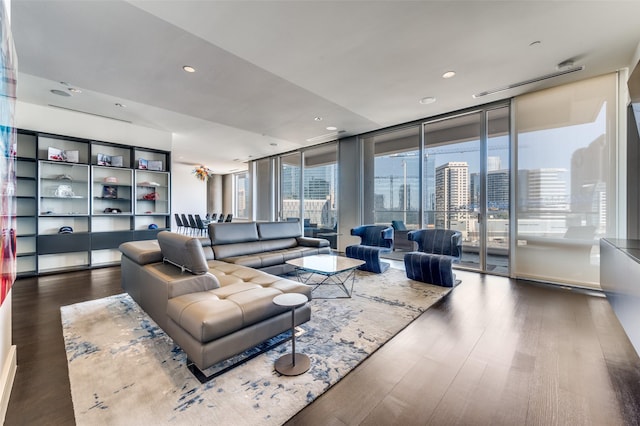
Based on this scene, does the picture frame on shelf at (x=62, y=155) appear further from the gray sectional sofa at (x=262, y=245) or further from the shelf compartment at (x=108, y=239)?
the gray sectional sofa at (x=262, y=245)

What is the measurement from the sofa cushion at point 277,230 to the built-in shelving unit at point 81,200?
2.90m

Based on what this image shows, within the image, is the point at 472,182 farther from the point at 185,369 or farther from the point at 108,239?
the point at 108,239

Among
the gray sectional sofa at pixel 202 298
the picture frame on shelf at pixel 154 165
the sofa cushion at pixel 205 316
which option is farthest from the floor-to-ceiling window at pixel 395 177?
the picture frame on shelf at pixel 154 165

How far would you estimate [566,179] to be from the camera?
385 centimetres

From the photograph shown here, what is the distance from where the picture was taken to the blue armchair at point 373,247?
14.7ft

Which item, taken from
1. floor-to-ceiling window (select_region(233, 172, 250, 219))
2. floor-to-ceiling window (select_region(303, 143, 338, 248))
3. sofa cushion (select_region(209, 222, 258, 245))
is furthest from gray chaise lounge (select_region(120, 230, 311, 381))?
floor-to-ceiling window (select_region(233, 172, 250, 219))

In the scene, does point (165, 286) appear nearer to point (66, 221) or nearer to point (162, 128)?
point (66, 221)

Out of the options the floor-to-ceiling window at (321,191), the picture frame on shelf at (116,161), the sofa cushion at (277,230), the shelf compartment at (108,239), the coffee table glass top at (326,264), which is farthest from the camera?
the floor-to-ceiling window at (321,191)

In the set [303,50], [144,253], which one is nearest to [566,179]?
[303,50]

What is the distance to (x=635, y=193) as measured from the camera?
10.7ft

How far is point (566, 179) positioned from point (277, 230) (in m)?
4.68

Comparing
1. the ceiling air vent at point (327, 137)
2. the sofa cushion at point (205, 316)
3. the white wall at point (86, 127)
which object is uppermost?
the ceiling air vent at point (327, 137)

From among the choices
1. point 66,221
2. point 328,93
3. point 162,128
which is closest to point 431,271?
point 328,93

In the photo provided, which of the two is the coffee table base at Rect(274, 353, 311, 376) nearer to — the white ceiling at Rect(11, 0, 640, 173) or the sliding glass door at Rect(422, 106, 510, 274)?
the white ceiling at Rect(11, 0, 640, 173)
